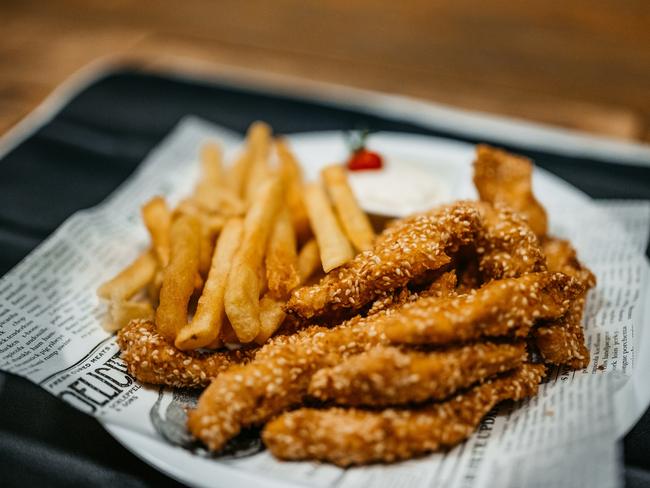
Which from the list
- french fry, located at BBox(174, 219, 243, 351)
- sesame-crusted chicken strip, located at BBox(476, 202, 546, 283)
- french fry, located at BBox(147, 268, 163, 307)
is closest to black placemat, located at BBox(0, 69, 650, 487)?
french fry, located at BBox(174, 219, 243, 351)

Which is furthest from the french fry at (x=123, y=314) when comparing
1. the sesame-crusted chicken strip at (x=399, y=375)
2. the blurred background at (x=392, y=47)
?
the blurred background at (x=392, y=47)

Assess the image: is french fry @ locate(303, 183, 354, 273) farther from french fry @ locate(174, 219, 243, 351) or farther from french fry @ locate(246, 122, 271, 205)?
french fry @ locate(174, 219, 243, 351)

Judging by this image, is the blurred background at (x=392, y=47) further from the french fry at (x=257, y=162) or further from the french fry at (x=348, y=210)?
the french fry at (x=348, y=210)

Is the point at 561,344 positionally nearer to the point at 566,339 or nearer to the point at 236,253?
the point at 566,339

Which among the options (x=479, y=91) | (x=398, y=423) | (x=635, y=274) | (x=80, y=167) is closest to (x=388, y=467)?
(x=398, y=423)

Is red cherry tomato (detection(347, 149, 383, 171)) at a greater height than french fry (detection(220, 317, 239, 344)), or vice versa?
red cherry tomato (detection(347, 149, 383, 171))

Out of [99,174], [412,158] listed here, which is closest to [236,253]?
[412,158]
